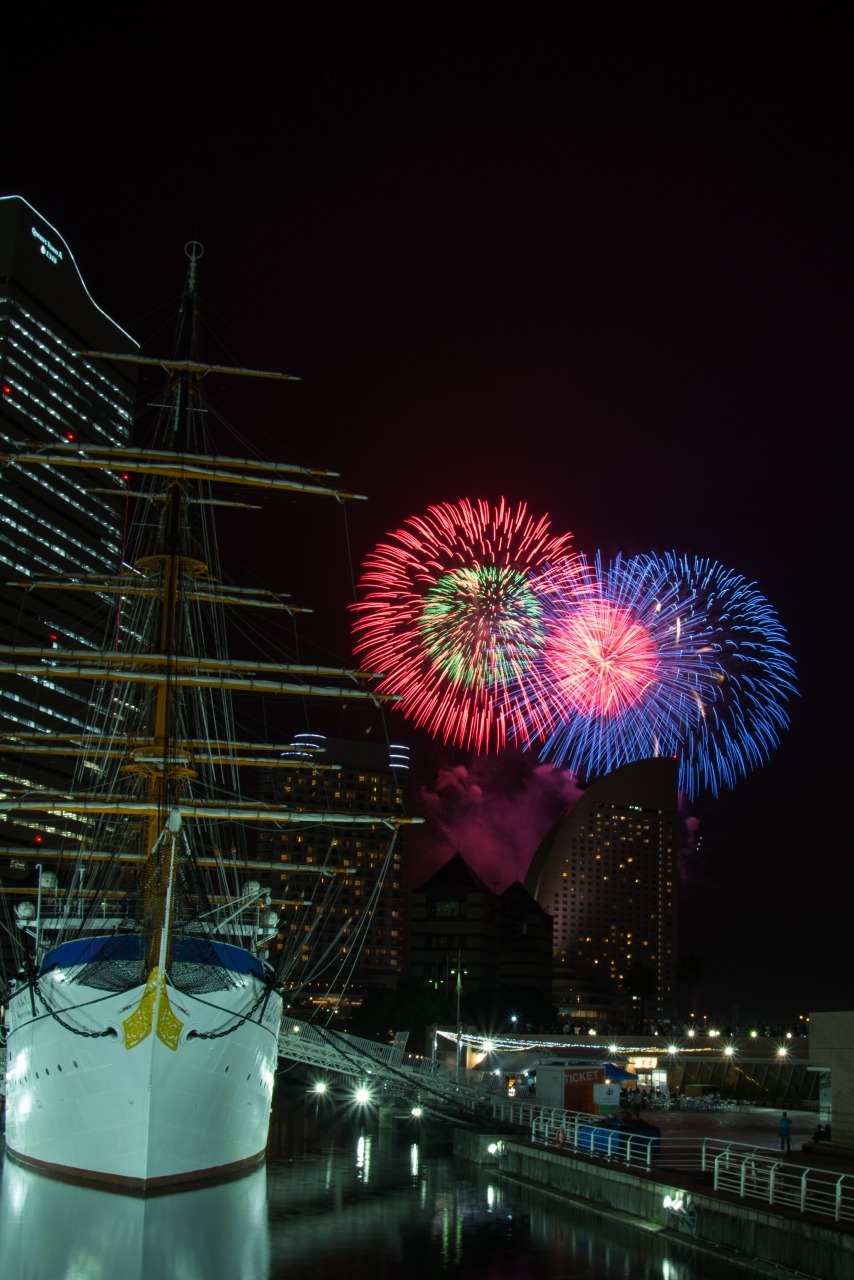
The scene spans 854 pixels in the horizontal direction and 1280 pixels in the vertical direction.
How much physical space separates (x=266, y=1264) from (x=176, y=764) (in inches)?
848

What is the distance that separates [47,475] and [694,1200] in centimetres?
14002

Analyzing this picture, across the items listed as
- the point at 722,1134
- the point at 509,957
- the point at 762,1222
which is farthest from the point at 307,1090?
the point at 509,957

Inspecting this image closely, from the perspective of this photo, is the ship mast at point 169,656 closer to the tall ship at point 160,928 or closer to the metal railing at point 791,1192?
the tall ship at point 160,928

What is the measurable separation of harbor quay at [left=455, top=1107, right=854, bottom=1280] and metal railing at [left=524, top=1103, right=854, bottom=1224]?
0.24 meters

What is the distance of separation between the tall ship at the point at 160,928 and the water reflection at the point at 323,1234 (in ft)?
4.85

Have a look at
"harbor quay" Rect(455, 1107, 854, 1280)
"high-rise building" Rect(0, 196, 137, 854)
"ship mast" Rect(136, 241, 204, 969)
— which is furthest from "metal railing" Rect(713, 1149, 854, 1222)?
"high-rise building" Rect(0, 196, 137, 854)

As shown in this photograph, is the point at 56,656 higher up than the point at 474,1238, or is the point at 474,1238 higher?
the point at 56,656

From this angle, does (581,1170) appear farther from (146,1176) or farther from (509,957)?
(509,957)

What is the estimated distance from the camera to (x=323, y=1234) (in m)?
28.9

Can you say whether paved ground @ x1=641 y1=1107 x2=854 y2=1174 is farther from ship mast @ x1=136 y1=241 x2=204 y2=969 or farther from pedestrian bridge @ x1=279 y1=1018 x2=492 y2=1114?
ship mast @ x1=136 y1=241 x2=204 y2=969

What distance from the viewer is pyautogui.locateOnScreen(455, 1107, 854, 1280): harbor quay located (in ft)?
74.1

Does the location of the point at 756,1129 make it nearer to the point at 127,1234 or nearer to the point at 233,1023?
the point at 233,1023

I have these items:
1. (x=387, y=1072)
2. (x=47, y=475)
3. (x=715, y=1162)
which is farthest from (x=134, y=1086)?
(x=47, y=475)

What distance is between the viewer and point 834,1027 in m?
Result: 38.1
